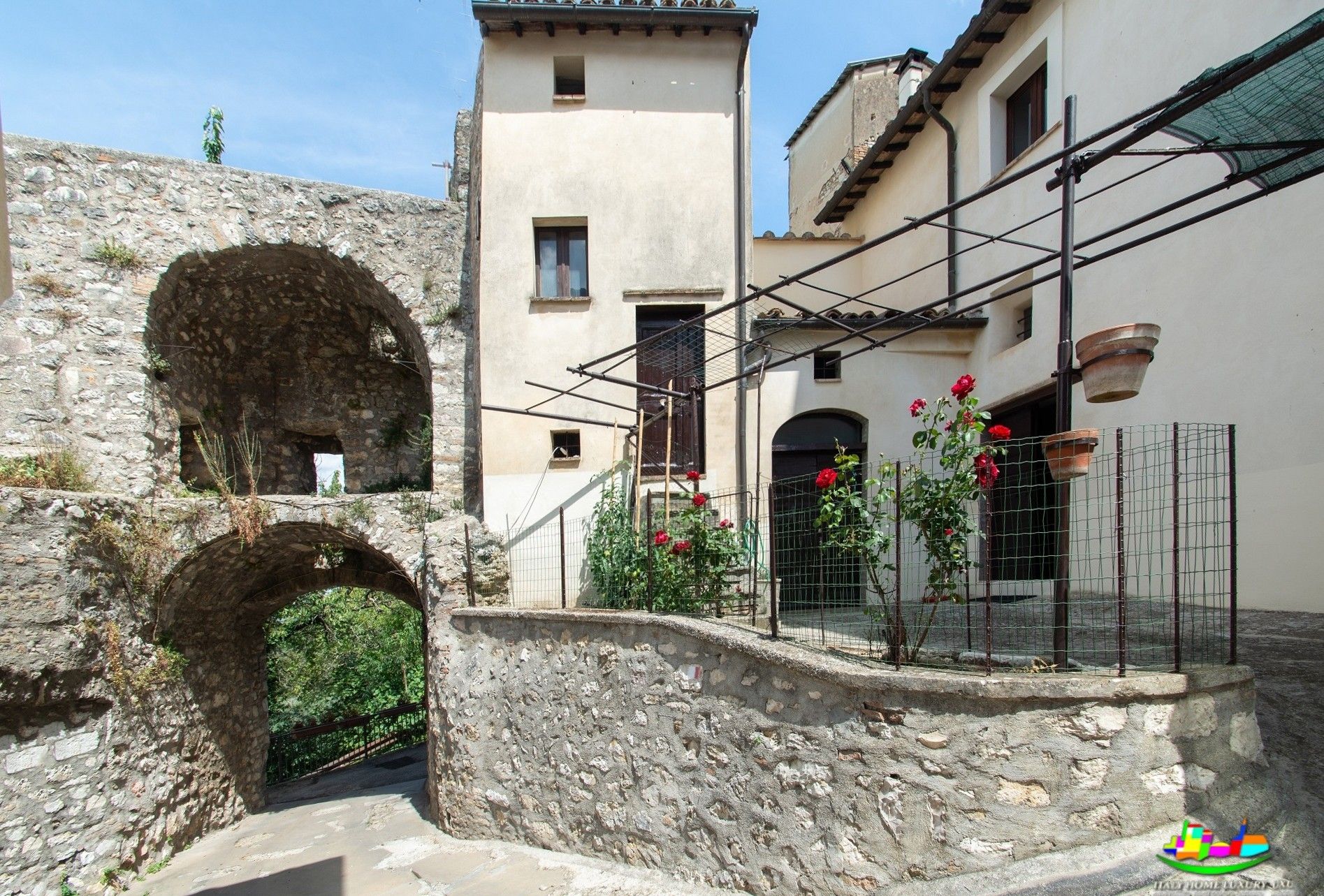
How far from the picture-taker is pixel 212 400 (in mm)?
10305

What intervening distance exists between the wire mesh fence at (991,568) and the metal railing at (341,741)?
7.48 meters

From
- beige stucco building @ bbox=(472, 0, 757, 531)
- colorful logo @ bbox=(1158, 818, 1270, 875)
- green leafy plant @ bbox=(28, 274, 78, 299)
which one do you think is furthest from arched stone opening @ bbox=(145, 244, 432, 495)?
colorful logo @ bbox=(1158, 818, 1270, 875)

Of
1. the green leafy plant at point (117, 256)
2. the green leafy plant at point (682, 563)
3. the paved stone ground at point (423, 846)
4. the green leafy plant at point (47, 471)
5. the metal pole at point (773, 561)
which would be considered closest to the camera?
the paved stone ground at point (423, 846)

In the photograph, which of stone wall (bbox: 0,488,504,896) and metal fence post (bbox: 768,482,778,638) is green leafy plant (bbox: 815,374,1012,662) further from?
stone wall (bbox: 0,488,504,896)

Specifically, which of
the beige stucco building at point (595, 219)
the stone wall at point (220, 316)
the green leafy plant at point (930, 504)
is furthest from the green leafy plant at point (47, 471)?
the green leafy plant at point (930, 504)

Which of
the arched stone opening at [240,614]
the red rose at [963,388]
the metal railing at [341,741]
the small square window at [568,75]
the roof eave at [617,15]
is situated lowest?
the metal railing at [341,741]

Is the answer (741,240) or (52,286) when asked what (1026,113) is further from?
(52,286)

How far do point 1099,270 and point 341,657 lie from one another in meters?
14.7

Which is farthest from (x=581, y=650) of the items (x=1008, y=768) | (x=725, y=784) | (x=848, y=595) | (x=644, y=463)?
(x=1008, y=768)

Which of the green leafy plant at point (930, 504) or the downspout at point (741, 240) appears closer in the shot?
the green leafy plant at point (930, 504)

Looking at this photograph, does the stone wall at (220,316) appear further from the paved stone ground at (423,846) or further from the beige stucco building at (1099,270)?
the beige stucco building at (1099,270)

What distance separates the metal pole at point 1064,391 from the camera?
11.8ft

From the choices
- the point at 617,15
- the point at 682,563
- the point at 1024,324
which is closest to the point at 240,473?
the point at 682,563

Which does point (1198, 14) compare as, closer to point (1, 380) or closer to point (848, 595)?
point (848, 595)
